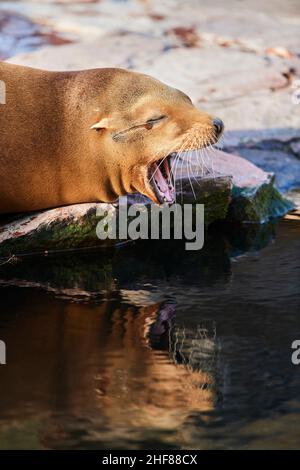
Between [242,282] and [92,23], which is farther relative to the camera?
[92,23]

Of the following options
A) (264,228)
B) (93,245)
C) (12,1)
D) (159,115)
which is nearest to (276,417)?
(159,115)

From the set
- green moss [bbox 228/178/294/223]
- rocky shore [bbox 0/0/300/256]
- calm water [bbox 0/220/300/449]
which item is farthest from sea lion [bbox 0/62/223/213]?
green moss [bbox 228/178/294/223]

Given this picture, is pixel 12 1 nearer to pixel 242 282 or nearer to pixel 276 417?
pixel 242 282

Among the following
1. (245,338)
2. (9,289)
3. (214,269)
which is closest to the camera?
(245,338)

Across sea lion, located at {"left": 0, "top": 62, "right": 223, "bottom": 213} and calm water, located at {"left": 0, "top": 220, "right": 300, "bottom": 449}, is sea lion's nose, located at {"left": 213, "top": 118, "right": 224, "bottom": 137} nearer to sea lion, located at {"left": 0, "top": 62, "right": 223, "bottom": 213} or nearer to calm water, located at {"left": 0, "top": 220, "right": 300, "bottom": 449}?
sea lion, located at {"left": 0, "top": 62, "right": 223, "bottom": 213}

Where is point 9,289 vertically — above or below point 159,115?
below

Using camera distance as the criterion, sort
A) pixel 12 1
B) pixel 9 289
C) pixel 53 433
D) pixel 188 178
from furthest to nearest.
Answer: pixel 12 1 → pixel 188 178 → pixel 9 289 → pixel 53 433

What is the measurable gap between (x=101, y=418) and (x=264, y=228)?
3.34 meters

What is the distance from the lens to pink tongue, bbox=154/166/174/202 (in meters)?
5.98

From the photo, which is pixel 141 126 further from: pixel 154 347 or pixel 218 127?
pixel 154 347

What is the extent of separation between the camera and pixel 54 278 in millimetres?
5918

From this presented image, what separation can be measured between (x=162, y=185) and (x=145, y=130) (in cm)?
37

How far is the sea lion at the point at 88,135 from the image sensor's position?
5809 millimetres

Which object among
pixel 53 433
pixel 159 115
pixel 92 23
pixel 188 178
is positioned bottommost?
pixel 53 433
